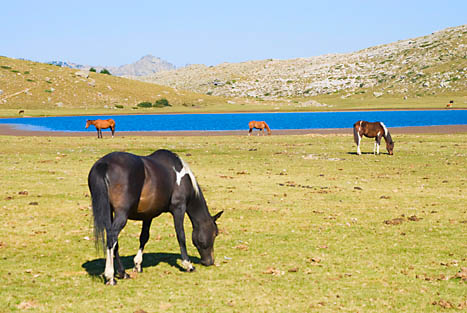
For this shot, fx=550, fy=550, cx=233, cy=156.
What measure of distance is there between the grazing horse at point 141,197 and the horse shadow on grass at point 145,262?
0.57 meters

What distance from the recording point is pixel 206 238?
11.7 metres

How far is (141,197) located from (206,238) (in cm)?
188

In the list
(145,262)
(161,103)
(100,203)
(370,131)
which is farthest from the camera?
(161,103)

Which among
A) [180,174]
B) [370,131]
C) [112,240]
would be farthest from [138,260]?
[370,131]

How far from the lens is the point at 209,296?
9.94 meters

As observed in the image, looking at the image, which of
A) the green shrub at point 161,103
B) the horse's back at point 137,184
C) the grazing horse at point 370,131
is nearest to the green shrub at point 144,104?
the green shrub at point 161,103

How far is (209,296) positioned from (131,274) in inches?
80.0

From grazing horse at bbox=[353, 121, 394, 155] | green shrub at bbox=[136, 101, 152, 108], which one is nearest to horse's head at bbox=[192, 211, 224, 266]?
grazing horse at bbox=[353, 121, 394, 155]

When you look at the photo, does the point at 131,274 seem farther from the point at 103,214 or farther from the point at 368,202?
the point at 368,202

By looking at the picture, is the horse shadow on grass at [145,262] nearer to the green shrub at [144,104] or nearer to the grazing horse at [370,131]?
the grazing horse at [370,131]

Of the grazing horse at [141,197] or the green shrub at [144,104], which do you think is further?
the green shrub at [144,104]

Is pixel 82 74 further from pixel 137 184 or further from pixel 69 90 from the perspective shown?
pixel 137 184

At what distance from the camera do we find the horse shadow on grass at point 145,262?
11.5m

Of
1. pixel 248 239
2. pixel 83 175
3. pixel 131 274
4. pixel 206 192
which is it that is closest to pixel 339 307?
pixel 131 274
